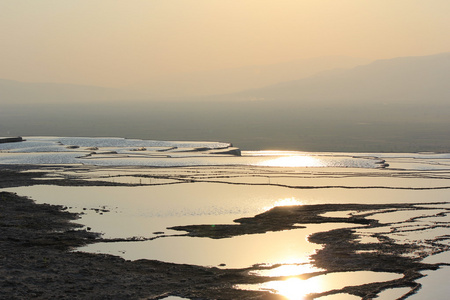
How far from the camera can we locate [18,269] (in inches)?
452

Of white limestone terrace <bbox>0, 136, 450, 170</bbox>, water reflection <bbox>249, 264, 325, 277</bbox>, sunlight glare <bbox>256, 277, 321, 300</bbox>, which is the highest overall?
white limestone terrace <bbox>0, 136, 450, 170</bbox>

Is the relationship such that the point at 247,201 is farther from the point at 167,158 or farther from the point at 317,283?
the point at 167,158

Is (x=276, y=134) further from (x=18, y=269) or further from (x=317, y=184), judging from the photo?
(x=18, y=269)

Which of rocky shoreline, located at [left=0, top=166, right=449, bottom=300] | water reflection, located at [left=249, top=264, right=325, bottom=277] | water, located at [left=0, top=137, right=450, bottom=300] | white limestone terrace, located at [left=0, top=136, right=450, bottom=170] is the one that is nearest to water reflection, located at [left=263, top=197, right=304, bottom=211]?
water, located at [left=0, top=137, right=450, bottom=300]

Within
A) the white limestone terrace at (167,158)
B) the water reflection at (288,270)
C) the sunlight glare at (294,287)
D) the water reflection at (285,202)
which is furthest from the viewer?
the white limestone terrace at (167,158)

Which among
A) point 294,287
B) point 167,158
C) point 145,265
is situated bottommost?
point 294,287

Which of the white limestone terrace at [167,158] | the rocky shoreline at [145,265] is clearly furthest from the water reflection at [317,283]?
the white limestone terrace at [167,158]

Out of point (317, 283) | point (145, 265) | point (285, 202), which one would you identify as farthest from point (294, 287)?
point (285, 202)

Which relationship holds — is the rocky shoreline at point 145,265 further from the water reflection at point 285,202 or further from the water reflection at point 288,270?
the water reflection at point 285,202

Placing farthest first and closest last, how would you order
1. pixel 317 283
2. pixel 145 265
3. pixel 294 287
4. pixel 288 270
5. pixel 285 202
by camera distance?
pixel 285 202
pixel 145 265
pixel 288 270
pixel 317 283
pixel 294 287

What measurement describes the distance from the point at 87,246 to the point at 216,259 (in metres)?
2.93

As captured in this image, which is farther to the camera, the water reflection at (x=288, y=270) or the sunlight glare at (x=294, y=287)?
the water reflection at (x=288, y=270)

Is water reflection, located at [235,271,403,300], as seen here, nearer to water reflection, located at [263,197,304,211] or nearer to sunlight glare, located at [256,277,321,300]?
sunlight glare, located at [256,277,321,300]

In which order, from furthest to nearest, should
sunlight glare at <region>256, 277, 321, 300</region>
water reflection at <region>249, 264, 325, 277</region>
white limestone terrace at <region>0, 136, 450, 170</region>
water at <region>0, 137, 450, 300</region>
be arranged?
white limestone terrace at <region>0, 136, 450, 170</region> → water at <region>0, 137, 450, 300</region> → water reflection at <region>249, 264, 325, 277</region> → sunlight glare at <region>256, 277, 321, 300</region>
